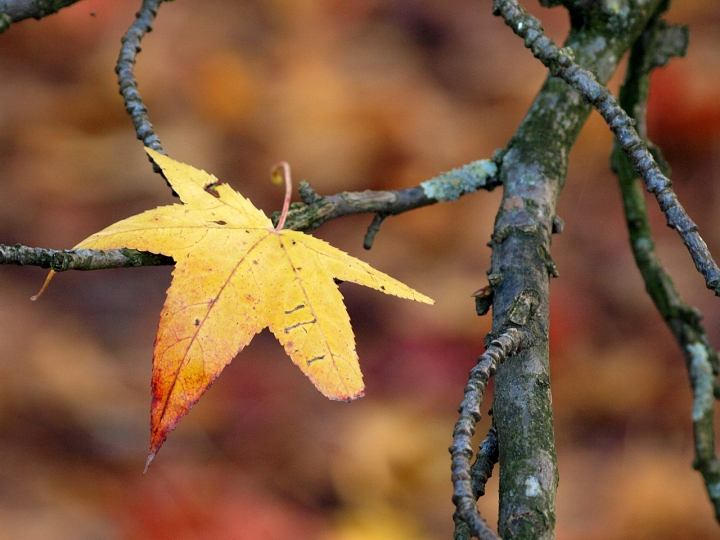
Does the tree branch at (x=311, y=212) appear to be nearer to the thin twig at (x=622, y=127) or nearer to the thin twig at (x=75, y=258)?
the thin twig at (x=75, y=258)


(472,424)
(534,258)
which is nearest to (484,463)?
(472,424)

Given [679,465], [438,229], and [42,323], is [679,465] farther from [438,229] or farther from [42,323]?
[42,323]

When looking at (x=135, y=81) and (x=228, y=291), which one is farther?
(x=135, y=81)

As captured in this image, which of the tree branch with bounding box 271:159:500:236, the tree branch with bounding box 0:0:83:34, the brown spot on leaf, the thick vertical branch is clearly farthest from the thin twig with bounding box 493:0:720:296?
the tree branch with bounding box 0:0:83:34

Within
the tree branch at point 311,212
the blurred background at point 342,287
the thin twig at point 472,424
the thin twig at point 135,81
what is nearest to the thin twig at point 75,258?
the tree branch at point 311,212

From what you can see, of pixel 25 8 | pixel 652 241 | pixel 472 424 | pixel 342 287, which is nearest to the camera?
pixel 472 424

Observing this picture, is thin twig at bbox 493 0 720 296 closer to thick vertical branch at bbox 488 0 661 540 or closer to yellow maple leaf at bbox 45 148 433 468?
thick vertical branch at bbox 488 0 661 540

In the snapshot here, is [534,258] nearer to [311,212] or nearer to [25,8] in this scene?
[311,212]
